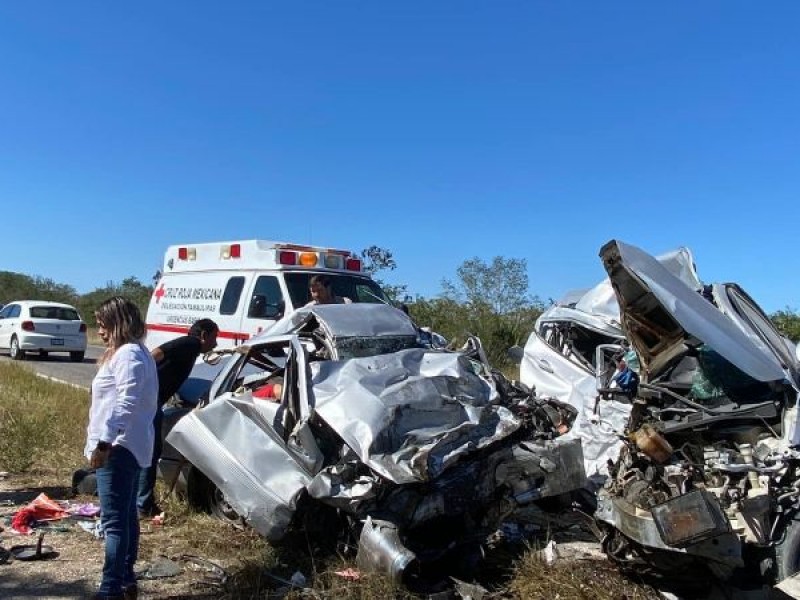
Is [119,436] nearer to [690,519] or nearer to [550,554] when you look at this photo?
[550,554]

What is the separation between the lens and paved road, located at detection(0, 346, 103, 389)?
15953mm

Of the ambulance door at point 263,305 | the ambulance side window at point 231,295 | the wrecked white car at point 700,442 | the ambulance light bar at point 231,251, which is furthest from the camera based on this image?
the ambulance light bar at point 231,251

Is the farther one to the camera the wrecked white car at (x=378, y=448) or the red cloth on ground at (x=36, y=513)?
the red cloth on ground at (x=36, y=513)

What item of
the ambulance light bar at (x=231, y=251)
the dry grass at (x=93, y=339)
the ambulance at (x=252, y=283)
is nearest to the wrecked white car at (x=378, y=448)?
the ambulance at (x=252, y=283)

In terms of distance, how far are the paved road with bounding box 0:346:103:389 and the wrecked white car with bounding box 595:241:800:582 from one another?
1198cm

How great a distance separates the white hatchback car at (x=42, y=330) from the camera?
20.6 metres

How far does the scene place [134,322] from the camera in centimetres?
427

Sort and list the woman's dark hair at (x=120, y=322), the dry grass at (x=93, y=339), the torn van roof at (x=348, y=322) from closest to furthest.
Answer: the woman's dark hair at (x=120, y=322) → the torn van roof at (x=348, y=322) → the dry grass at (x=93, y=339)

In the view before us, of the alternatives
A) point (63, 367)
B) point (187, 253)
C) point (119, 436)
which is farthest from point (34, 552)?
point (63, 367)

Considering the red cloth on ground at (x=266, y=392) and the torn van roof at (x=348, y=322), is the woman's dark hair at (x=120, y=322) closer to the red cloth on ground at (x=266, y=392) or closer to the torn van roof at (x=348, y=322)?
the red cloth on ground at (x=266, y=392)

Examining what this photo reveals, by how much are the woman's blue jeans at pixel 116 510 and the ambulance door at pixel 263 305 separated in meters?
5.40

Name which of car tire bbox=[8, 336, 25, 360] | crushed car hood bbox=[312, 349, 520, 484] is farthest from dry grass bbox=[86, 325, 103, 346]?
crushed car hood bbox=[312, 349, 520, 484]

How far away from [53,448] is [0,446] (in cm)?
53

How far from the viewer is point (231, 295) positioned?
10305mm
